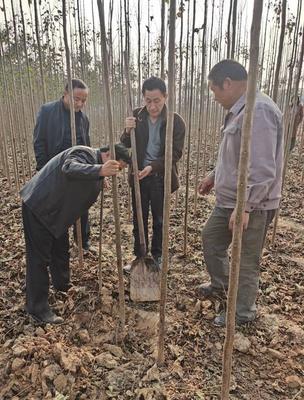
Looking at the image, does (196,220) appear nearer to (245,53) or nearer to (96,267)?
(96,267)

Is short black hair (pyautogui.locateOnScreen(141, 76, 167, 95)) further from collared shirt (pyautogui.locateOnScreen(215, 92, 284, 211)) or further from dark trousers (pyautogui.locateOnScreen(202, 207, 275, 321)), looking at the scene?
dark trousers (pyautogui.locateOnScreen(202, 207, 275, 321))

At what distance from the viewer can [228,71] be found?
187cm

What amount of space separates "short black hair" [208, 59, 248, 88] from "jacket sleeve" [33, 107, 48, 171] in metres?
1.59

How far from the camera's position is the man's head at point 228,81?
1.87 m

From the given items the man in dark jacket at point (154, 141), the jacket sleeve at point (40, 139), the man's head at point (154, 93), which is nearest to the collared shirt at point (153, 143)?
the man in dark jacket at point (154, 141)

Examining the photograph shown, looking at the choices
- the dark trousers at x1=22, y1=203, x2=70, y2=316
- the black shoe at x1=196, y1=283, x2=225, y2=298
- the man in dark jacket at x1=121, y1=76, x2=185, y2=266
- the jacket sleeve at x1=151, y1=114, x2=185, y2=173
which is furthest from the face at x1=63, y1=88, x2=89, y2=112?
the black shoe at x1=196, y1=283, x2=225, y2=298

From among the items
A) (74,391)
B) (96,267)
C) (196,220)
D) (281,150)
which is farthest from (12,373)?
(196,220)

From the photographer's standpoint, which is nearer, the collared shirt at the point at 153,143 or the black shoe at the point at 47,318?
the black shoe at the point at 47,318

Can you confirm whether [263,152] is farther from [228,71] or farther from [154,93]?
[154,93]

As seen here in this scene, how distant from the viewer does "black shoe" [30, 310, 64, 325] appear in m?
2.09

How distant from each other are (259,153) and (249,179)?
0.15 m

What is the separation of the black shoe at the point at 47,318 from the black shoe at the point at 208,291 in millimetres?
1002

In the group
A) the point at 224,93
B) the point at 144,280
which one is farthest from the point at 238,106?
the point at 144,280

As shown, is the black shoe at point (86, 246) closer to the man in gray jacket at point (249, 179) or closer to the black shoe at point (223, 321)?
the man in gray jacket at point (249, 179)
